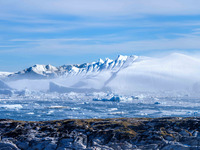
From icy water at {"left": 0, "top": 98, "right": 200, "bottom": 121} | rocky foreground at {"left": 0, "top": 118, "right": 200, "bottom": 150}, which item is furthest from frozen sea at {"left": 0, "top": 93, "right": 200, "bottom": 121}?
rocky foreground at {"left": 0, "top": 118, "right": 200, "bottom": 150}

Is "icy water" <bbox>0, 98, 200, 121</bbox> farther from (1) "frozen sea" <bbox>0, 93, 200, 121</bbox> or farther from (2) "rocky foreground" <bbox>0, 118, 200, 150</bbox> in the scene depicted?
(2) "rocky foreground" <bbox>0, 118, 200, 150</bbox>

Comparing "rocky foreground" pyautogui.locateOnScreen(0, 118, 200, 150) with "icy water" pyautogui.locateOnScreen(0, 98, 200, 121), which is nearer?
"rocky foreground" pyautogui.locateOnScreen(0, 118, 200, 150)

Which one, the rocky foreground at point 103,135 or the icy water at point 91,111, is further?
the icy water at point 91,111

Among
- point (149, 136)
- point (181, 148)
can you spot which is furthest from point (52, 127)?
point (181, 148)

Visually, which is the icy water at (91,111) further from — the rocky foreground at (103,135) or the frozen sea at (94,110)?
the rocky foreground at (103,135)

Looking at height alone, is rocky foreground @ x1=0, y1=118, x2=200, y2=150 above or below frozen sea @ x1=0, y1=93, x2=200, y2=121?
below

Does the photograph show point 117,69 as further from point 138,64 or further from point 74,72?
point 74,72

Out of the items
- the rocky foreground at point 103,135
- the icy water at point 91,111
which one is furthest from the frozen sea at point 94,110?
the rocky foreground at point 103,135

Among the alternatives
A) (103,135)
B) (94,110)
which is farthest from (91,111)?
(103,135)
